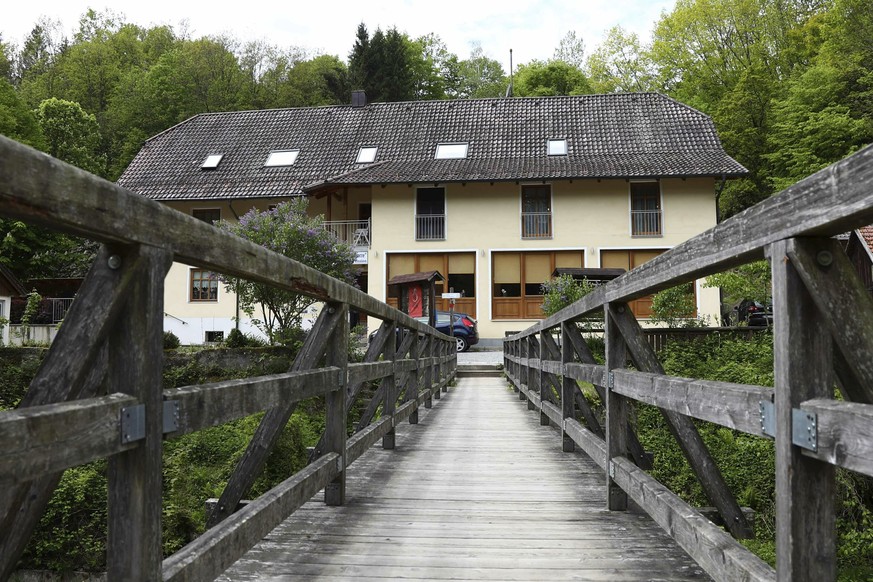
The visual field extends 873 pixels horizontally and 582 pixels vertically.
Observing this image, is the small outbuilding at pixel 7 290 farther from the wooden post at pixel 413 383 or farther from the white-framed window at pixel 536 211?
the wooden post at pixel 413 383

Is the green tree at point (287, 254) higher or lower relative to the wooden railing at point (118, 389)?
higher

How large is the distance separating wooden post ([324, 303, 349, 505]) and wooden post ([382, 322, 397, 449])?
1.72m

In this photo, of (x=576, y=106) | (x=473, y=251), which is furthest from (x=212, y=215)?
(x=576, y=106)

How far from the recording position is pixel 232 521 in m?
2.29

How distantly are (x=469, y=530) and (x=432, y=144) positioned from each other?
975 inches

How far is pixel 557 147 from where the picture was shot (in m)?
25.9

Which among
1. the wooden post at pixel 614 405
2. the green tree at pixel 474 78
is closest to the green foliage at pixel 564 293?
the wooden post at pixel 614 405

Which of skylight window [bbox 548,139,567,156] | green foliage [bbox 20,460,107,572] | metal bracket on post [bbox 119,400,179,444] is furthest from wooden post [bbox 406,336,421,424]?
skylight window [bbox 548,139,567,156]

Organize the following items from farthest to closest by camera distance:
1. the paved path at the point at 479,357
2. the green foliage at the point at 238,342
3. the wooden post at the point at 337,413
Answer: the paved path at the point at 479,357 → the green foliage at the point at 238,342 → the wooden post at the point at 337,413

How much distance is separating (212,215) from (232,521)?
87.7 ft

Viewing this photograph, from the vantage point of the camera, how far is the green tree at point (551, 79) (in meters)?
42.8

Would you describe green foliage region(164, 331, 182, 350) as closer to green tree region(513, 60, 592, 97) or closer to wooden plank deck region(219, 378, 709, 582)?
wooden plank deck region(219, 378, 709, 582)

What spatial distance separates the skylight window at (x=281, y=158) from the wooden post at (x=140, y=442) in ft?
88.7

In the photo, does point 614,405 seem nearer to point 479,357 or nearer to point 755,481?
point 755,481
